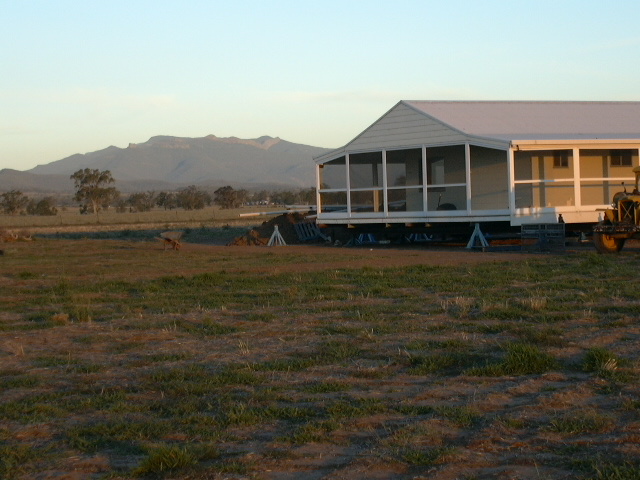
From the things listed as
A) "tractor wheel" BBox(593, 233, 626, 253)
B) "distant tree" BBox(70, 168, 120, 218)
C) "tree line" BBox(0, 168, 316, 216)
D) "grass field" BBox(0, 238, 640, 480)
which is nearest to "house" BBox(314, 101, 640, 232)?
"tractor wheel" BBox(593, 233, 626, 253)

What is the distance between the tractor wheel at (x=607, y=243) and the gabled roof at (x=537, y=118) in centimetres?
439

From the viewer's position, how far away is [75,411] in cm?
733

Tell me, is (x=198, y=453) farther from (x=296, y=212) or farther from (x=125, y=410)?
(x=296, y=212)

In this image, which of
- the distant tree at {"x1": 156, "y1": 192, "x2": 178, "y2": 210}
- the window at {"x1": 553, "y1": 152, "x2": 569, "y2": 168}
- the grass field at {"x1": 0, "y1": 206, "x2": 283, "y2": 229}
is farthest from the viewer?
the distant tree at {"x1": 156, "y1": 192, "x2": 178, "y2": 210}

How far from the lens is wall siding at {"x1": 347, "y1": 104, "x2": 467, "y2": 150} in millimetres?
24909

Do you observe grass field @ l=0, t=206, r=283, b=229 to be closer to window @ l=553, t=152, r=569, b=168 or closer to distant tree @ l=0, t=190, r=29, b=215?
distant tree @ l=0, t=190, r=29, b=215

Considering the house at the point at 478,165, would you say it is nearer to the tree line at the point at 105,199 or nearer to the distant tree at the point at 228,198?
the tree line at the point at 105,199

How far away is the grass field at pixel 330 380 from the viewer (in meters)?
5.84

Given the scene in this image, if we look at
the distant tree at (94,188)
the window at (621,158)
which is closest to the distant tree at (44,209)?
the distant tree at (94,188)

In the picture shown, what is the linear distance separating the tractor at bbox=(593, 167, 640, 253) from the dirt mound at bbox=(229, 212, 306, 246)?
40.6 feet

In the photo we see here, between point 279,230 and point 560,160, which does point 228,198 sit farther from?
point 560,160

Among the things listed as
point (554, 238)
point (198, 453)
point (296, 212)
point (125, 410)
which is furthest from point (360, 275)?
point (296, 212)

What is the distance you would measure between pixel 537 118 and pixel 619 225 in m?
8.94

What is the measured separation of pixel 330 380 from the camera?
26.4ft
